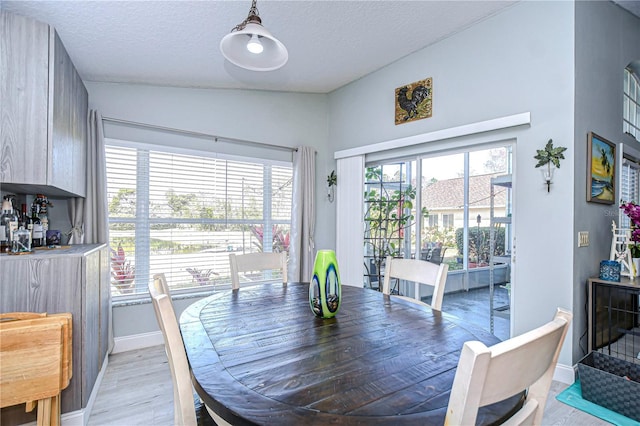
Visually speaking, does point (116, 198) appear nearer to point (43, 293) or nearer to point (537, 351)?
point (43, 293)

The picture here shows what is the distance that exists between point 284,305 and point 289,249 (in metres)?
2.36

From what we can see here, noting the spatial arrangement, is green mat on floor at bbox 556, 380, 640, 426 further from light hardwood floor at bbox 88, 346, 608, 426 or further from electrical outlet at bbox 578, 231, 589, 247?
electrical outlet at bbox 578, 231, 589, 247

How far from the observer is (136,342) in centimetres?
308

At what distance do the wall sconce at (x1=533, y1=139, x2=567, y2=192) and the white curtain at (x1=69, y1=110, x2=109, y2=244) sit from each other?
368 cm

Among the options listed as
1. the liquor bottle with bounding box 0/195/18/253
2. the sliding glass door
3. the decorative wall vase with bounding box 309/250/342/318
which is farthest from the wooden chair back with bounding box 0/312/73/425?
the sliding glass door

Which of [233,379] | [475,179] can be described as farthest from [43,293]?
[475,179]

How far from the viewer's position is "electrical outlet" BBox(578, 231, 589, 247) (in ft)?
8.00

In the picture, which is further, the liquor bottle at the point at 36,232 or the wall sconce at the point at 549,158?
the wall sconce at the point at 549,158

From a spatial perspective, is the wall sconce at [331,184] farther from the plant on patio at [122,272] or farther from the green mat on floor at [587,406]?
the green mat on floor at [587,406]

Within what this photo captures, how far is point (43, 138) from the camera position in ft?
6.02

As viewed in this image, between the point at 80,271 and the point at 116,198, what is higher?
the point at 116,198

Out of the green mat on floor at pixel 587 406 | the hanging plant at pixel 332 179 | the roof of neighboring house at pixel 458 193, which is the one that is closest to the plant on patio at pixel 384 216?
the roof of neighboring house at pixel 458 193

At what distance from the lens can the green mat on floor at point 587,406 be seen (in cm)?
197

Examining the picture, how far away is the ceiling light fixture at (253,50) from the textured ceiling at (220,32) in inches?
23.5
